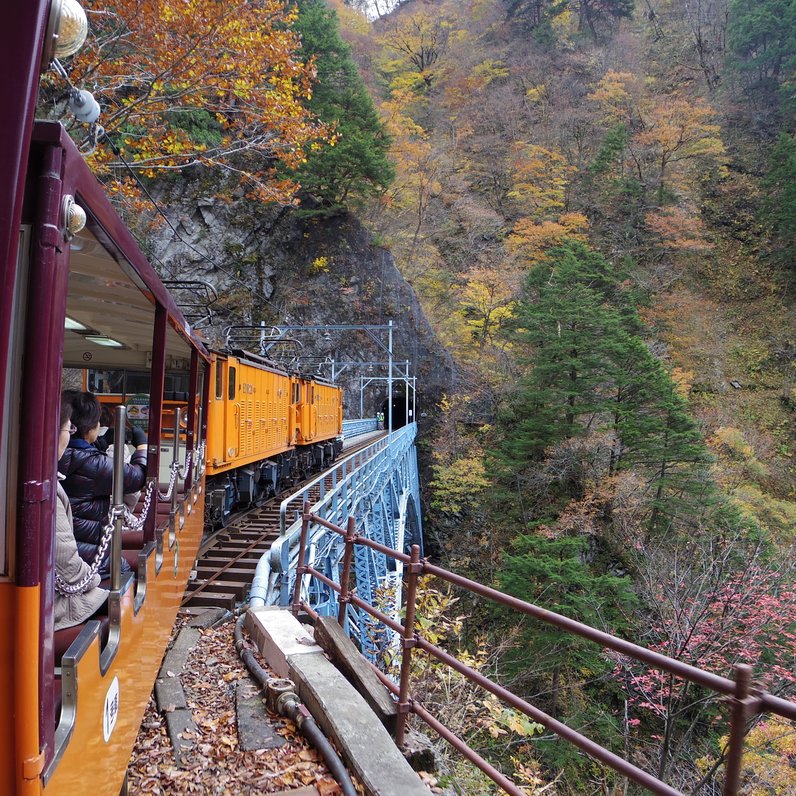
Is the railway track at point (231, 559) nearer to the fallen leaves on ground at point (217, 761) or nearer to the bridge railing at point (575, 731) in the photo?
the fallen leaves on ground at point (217, 761)

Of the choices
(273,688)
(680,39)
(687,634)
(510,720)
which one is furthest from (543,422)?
(680,39)

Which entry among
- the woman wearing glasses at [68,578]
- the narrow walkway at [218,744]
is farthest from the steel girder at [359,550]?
the woman wearing glasses at [68,578]

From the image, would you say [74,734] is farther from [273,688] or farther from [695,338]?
[695,338]

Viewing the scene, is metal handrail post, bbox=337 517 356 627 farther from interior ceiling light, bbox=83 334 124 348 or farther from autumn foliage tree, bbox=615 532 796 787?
autumn foliage tree, bbox=615 532 796 787

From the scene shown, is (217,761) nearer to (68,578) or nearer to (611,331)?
(68,578)

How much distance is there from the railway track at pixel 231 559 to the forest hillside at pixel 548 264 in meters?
2.80

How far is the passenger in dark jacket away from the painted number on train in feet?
2.36

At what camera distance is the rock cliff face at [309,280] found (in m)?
32.2

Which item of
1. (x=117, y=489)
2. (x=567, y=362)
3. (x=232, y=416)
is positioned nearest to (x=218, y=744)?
(x=117, y=489)

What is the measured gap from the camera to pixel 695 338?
31.2 m

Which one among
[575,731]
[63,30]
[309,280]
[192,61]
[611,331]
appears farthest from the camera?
[309,280]

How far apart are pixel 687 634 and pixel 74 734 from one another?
38.5 feet

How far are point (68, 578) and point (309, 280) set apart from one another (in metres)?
33.7

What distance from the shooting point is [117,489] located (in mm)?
2236
